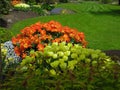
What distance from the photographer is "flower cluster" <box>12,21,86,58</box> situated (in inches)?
451

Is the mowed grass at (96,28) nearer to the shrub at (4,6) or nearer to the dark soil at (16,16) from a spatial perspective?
the dark soil at (16,16)

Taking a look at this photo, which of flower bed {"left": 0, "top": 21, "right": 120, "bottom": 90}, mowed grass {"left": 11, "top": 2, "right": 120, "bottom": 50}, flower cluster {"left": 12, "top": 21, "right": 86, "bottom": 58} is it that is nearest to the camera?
flower bed {"left": 0, "top": 21, "right": 120, "bottom": 90}

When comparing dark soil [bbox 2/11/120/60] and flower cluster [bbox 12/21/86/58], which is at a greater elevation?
flower cluster [bbox 12/21/86/58]

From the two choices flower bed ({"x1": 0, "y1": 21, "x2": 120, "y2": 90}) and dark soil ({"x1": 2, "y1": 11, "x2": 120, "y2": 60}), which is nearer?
flower bed ({"x1": 0, "y1": 21, "x2": 120, "y2": 90})

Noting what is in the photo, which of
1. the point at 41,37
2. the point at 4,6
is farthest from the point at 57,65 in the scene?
the point at 4,6

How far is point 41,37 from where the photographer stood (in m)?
11.5

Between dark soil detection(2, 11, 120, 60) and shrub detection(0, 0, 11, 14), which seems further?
shrub detection(0, 0, 11, 14)

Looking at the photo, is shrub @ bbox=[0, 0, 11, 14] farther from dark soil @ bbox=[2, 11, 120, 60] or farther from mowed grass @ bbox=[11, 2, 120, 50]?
mowed grass @ bbox=[11, 2, 120, 50]

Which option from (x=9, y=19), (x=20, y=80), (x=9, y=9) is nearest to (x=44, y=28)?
(x=20, y=80)

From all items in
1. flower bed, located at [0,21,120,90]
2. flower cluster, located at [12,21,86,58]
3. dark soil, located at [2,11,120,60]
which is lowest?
dark soil, located at [2,11,120,60]

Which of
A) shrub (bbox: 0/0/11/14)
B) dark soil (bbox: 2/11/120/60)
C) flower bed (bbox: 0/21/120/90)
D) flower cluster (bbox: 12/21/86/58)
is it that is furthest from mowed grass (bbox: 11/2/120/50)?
flower bed (bbox: 0/21/120/90)

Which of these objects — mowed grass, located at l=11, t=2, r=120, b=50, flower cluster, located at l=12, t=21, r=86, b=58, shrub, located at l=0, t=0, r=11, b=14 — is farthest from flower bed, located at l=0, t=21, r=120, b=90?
shrub, located at l=0, t=0, r=11, b=14

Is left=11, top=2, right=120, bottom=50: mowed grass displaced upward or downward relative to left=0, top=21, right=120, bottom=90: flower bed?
downward

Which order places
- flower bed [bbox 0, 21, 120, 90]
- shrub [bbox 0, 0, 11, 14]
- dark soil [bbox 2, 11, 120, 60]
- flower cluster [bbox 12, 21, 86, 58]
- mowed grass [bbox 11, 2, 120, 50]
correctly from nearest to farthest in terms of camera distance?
flower bed [bbox 0, 21, 120, 90] < flower cluster [bbox 12, 21, 86, 58] < mowed grass [bbox 11, 2, 120, 50] < dark soil [bbox 2, 11, 120, 60] < shrub [bbox 0, 0, 11, 14]
